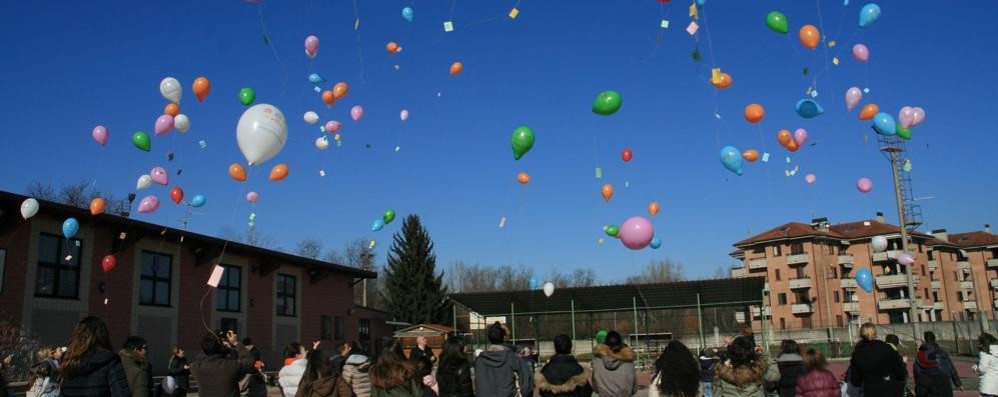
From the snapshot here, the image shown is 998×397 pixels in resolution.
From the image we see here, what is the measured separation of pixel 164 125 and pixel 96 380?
11076 millimetres

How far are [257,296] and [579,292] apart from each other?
11244 millimetres

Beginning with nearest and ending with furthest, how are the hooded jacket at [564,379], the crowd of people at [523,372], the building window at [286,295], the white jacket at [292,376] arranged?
the crowd of people at [523,372] → the hooded jacket at [564,379] → the white jacket at [292,376] → the building window at [286,295]

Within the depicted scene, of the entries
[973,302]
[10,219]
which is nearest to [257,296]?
[10,219]

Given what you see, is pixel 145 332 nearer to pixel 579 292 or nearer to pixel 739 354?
pixel 579 292

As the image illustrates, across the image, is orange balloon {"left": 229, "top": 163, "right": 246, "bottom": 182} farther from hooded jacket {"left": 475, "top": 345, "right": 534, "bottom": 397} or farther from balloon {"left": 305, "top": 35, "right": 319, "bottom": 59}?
hooded jacket {"left": 475, "top": 345, "right": 534, "bottom": 397}

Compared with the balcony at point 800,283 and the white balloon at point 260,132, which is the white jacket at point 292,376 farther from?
the balcony at point 800,283

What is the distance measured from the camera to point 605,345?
7000 millimetres

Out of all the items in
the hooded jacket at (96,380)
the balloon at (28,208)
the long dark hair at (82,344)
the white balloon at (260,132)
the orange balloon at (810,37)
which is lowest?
the hooded jacket at (96,380)

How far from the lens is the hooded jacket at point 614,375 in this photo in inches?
270

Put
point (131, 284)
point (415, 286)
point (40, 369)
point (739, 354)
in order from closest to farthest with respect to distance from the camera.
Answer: point (739, 354), point (40, 369), point (131, 284), point (415, 286)

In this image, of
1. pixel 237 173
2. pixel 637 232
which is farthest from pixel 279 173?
pixel 637 232

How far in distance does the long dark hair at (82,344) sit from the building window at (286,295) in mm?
21551

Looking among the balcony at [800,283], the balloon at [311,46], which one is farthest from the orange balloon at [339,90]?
the balcony at [800,283]

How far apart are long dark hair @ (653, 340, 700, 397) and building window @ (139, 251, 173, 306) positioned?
17.0 m
